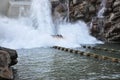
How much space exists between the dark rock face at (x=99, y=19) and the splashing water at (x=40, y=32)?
1306 mm

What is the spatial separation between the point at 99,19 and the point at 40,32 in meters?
9.96

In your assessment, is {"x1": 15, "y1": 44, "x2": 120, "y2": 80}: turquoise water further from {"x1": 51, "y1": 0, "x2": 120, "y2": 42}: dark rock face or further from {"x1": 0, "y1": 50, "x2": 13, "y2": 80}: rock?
{"x1": 51, "y1": 0, "x2": 120, "y2": 42}: dark rock face

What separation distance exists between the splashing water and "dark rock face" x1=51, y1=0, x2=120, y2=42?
131 centimetres

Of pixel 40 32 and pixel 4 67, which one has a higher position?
pixel 40 32

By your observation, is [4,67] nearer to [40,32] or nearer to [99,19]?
[40,32]

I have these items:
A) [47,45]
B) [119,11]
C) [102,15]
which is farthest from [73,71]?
[102,15]

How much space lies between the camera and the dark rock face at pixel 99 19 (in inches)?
1734

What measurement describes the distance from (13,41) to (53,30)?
12.4 metres

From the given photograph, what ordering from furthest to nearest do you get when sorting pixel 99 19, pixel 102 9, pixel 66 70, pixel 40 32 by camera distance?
pixel 102 9 < pixel 99 19 < pixel 40 32 < pixel 66 70

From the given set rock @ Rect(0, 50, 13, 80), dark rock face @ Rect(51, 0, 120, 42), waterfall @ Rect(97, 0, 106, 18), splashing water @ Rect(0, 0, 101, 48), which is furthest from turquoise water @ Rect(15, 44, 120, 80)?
waterfall @ Rect(97, 0, 106, 18)

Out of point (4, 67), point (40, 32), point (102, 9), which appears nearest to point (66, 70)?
point (4, 67)

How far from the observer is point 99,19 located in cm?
4803

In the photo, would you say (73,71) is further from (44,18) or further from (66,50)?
(44,18)

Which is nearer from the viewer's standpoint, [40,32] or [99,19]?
[40,32]
